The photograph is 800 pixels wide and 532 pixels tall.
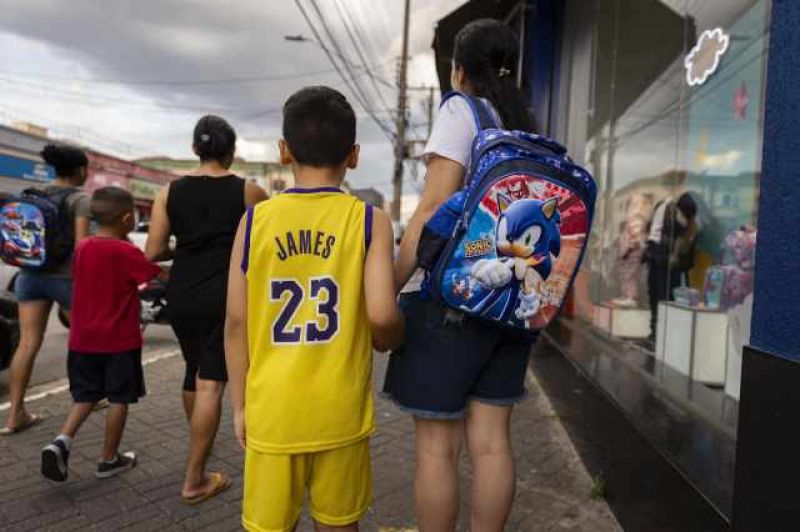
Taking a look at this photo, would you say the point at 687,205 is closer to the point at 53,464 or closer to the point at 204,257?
the point at 204,257

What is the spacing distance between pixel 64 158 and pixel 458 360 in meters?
3.07

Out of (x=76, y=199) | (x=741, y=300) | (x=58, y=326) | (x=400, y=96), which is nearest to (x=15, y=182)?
(x=400, y=96)

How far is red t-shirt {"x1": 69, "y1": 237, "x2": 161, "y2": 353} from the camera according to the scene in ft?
9.99

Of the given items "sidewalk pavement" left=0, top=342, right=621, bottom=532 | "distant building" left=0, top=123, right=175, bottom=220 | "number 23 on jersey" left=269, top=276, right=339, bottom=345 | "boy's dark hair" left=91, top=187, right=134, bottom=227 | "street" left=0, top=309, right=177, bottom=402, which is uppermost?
"distant building" left=0, top=123, right=175, bottom=220

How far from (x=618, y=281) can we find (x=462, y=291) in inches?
192

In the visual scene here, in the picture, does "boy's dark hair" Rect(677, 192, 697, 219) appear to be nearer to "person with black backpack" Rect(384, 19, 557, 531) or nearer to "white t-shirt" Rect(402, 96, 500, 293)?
"person with black backpack" Rect(384, 19, 557, 531)

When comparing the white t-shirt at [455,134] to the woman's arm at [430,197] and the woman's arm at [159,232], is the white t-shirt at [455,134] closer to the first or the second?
the woman's arm at [430,197]

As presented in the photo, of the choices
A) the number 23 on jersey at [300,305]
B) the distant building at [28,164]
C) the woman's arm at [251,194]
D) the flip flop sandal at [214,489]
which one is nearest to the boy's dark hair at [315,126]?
the number 23 on jersey at [300,305]

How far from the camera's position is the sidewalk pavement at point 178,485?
2.71 metres

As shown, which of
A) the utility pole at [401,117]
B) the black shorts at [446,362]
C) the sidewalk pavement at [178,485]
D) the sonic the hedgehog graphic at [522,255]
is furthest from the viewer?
the utility pole at [401,117]

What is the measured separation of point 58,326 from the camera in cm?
804

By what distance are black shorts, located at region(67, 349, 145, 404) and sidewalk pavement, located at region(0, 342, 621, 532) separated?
0.42 meters

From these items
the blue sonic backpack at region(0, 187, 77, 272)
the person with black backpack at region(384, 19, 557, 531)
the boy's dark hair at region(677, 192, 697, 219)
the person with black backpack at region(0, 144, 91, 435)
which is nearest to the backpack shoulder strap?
the person with black backpack at region(384, 19, 557, 531)

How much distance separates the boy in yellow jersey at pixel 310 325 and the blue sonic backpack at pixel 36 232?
94.9 inches
